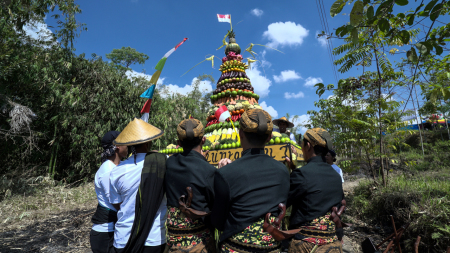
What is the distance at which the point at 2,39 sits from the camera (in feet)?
23.9

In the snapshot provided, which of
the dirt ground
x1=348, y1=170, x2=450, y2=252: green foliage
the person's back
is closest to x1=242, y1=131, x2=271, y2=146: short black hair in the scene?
the person's back

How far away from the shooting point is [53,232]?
5688mm

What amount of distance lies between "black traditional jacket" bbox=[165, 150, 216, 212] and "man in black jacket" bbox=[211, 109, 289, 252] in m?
0.21

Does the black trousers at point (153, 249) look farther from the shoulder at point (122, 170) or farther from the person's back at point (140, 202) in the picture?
the shoulder at point (122, 170)

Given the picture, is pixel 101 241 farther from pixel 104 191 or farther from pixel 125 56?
pixel 125 56

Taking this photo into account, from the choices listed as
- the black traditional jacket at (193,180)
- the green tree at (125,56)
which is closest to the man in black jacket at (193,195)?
the black traditional jacket at (193,180)

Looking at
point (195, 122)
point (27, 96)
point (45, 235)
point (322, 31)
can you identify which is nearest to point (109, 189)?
point (195, 122)

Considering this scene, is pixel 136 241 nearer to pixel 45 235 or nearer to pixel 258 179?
pixel 258 179

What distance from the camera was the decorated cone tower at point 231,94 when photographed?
21.9 ft

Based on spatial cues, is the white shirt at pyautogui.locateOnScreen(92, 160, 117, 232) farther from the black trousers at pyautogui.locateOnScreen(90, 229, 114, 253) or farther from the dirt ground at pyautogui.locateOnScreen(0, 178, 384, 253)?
the dirt ground at pyautogui.locateOnScreen(0, 178, 384, 253)

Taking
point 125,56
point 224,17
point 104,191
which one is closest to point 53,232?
point 104,191

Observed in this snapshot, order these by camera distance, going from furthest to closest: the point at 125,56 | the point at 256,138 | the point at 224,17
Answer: the point at 125,56, the point at 224,17, the point at 256,138

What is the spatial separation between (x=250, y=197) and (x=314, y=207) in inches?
25.9

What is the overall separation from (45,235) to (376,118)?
868 centimetres
